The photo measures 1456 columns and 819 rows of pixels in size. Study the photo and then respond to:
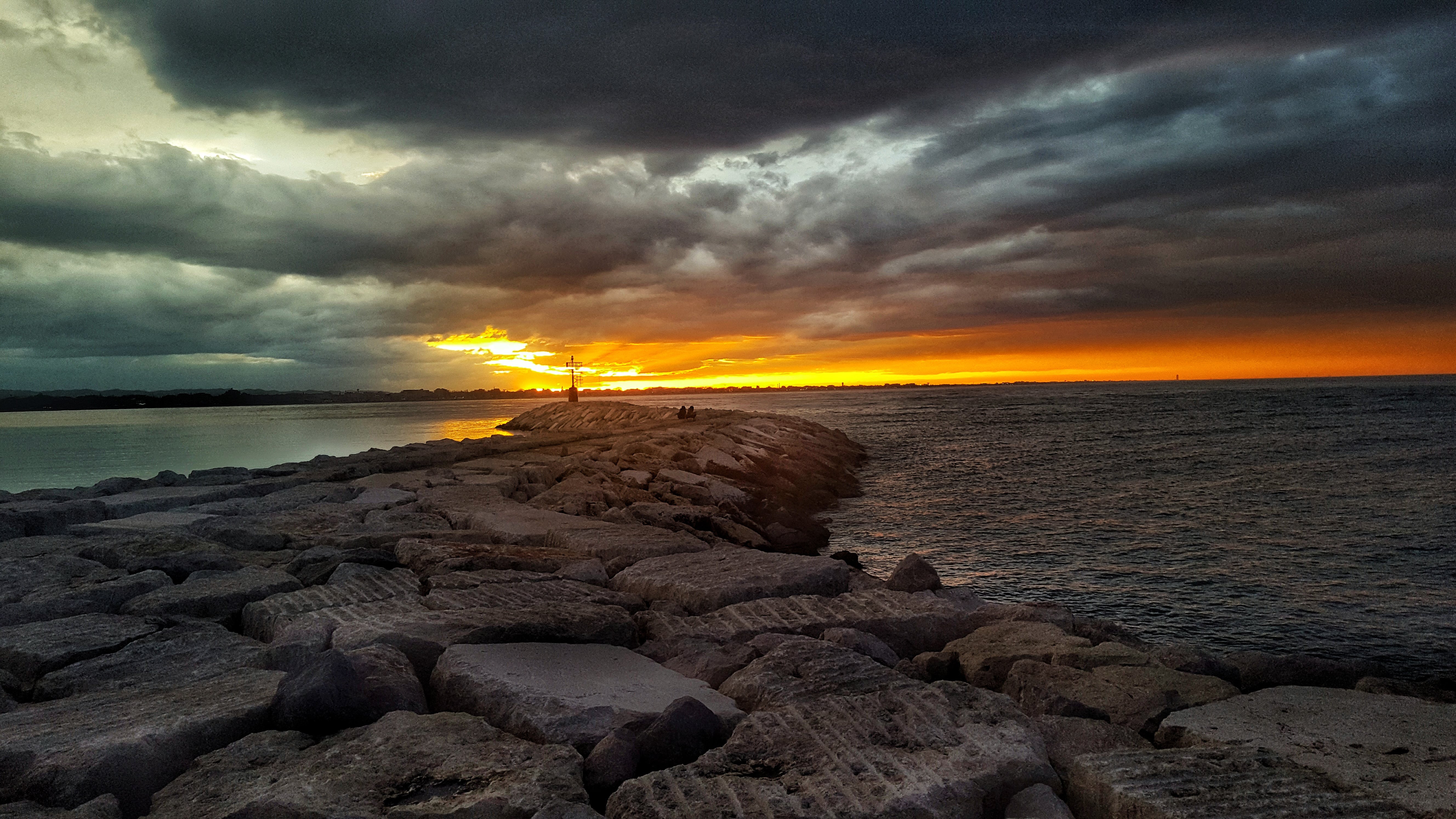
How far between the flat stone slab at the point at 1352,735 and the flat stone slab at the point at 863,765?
0.87 metres

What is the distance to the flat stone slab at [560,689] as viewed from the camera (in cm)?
279

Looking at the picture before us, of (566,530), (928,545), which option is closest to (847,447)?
(928,545)

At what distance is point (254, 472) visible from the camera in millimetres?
11203

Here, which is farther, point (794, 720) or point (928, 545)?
point (928, 545)

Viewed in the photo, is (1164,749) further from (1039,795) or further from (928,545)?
(928,545)

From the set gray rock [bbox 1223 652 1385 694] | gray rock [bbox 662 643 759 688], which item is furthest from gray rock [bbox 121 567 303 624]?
gray rock [bbox 1223 652 1385 694]

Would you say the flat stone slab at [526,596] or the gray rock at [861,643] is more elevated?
the flat stone slab at [526,596]

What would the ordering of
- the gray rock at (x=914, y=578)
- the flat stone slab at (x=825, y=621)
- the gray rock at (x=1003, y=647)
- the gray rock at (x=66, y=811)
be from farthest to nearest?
the gray rock at (x=914, y=578) → the flat stone slab at (x=825, y=621) → the gray rock at (x=1003, y=647) → the gray rock at (x=66, y=811)

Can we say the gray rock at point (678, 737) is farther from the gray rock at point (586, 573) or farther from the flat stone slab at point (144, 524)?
the flat stone slab at point (144, 524)

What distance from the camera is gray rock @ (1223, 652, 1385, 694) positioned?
12.8 ft

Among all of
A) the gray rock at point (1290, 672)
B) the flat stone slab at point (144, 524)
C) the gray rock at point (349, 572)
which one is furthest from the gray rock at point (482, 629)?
the flat stone slab at point (144, 524)

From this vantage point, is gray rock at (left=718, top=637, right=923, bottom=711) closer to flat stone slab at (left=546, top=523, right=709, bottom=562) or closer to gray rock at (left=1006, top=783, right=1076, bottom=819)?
gray rock at (left=1006, top=783, right=1076, bottom=819)

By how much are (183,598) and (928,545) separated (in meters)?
9.38

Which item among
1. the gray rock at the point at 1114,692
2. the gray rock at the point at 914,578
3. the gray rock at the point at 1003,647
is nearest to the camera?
the gray rock at the point at 1114,692
